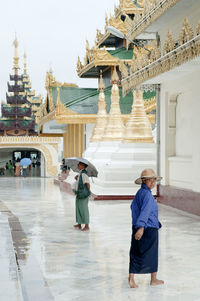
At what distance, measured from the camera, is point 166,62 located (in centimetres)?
1072

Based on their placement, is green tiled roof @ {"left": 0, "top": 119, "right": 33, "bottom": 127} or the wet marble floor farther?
green tiled roof @ {"left": 0, "top": 119, "right": 33, "bottom": 127}

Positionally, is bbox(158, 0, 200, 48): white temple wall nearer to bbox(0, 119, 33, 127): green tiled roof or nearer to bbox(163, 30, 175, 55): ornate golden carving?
bbox(163, 30, 175, 55): ornate golden carving

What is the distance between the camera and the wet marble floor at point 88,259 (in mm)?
5238

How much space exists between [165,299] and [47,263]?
2.03 metres

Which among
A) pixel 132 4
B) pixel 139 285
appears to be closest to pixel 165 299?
pixel 139 285

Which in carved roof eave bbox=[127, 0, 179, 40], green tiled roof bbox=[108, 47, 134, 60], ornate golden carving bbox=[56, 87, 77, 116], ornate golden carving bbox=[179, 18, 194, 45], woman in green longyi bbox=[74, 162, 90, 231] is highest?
green tiled roof bbox=[108, 47, 134, 60]

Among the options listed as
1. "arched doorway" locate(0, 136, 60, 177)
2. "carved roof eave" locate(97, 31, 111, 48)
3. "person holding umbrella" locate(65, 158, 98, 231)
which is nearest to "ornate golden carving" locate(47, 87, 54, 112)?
"carved roof eave" locate(97, 31, 111, 48)

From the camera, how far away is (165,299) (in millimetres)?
5070

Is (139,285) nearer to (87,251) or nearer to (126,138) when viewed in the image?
(87,251)

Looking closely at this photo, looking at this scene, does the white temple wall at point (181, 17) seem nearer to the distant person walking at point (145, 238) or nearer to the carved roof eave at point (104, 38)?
the distant person walking at point (145, 238)

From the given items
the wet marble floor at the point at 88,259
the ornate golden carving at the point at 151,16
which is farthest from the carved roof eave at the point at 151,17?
the wet marble floor at the point at 88,259

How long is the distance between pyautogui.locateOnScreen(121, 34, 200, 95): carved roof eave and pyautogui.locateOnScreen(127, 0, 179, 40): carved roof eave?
3.32 feet

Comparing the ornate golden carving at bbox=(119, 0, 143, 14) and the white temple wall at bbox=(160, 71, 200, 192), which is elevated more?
the ornate golden carving at bbox=(119, 0, 143, 14)

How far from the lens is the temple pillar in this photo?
26.9 m
